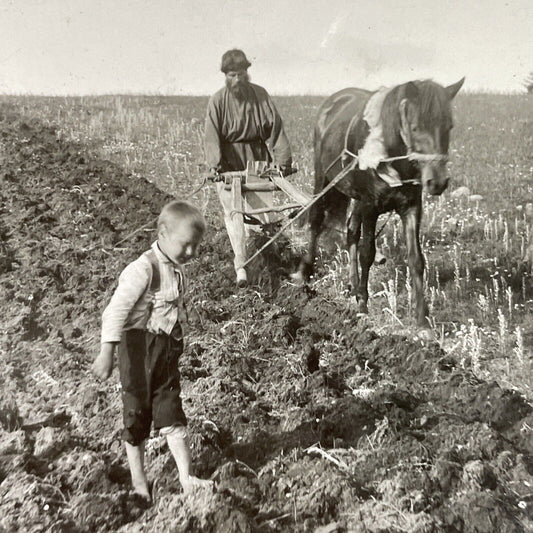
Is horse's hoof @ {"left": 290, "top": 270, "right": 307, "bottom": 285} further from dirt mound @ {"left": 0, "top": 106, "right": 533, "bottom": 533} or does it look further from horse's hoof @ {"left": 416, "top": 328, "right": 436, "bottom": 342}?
horse's hoof @ {"left": 416, "top": 328, "right": 436, "bottom": 342}

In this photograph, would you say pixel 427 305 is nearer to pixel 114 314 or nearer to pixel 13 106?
pixel 114 314

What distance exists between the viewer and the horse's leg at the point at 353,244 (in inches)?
245

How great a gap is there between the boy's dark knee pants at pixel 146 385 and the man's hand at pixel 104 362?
0.14m

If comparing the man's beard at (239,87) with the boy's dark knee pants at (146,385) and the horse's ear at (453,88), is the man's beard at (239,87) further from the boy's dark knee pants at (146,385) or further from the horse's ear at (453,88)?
the boy's dark knee pants at (146,385)

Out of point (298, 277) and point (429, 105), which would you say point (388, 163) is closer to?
point (429, 105)

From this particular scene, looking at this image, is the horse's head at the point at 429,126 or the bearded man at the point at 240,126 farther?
the bearded man at the point at 240,126

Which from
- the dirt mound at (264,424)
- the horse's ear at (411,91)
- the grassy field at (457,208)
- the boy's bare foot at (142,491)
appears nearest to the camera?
the dirt mound at (264,424)

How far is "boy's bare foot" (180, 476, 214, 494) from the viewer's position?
280cm

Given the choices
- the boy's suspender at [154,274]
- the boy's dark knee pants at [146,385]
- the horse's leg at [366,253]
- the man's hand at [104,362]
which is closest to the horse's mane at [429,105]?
the horse's leg at [366,253]

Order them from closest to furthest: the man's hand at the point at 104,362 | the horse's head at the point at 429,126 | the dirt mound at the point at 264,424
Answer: the man's hand at the point at 104,362
the dirt mound at the point at 264,424
the horse's head at the point at 429,126

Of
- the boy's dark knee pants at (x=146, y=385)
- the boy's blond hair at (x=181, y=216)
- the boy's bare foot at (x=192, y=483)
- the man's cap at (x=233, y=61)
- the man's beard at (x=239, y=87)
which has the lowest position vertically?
the boy's bare foot at (x=192, y=483)

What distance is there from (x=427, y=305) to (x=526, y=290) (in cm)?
118

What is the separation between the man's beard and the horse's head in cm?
176

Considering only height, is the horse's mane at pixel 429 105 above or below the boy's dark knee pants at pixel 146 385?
above
